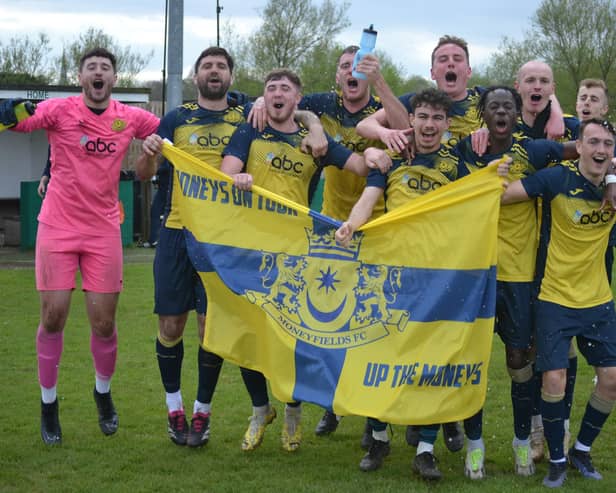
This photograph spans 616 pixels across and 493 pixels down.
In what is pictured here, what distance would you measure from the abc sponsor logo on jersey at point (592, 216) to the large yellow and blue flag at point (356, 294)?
49 centimetres

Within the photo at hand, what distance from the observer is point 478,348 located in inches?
223

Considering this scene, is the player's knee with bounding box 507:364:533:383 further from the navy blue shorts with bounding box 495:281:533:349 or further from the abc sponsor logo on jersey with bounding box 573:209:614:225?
the abc sponsor logo on jersey with bounding box 573:209:614:225

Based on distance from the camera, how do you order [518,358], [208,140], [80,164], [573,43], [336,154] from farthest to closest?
1. [573,43]
2. [80,164]
3. [208,140]
4. [336,154]
5. [518,358]

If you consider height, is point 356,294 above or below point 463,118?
below

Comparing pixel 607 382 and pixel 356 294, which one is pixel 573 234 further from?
pixel 356 294

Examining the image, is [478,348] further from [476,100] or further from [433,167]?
[476,100]

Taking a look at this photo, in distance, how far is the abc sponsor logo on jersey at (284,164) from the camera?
247 inches

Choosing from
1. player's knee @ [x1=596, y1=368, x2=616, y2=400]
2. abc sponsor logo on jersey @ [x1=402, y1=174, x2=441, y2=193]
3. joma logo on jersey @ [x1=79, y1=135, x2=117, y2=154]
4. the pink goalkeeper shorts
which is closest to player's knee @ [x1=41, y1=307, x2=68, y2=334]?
the pink goalkeeper shorts

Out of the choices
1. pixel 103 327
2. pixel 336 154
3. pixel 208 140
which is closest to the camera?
pixel 336 154

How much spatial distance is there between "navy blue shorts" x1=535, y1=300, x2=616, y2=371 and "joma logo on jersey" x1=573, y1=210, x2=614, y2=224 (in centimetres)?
52

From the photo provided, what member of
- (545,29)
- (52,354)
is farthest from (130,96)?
(545,29)

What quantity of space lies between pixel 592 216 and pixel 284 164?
201 centimetres

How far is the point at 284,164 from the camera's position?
247 inches

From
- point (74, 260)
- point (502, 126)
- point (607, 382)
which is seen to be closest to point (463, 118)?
point (502, 126)
